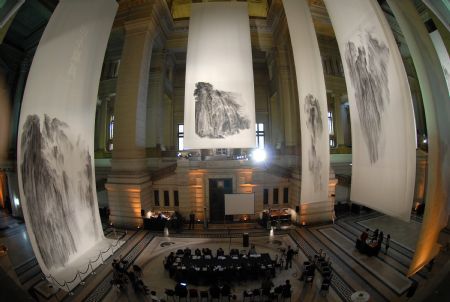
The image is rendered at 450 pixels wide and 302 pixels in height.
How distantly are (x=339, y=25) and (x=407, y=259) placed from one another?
35.9 ft

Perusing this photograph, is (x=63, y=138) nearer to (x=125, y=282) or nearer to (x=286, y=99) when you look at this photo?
(x=125, y=282)

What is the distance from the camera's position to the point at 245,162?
1555 cm

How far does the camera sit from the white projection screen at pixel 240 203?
14344 mm

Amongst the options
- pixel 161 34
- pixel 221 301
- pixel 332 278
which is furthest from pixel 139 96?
pixel 332 278

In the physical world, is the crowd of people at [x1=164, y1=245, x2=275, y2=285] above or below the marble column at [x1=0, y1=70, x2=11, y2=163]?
below

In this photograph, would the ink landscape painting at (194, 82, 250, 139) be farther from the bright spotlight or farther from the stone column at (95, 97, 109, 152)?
the stone column at (95, 97, 109, 152)

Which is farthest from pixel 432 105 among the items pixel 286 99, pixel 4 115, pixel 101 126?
pixel 101 126

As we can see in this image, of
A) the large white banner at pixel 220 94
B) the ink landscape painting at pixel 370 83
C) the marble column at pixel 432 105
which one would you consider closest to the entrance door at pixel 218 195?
the large white banner at pixel 220 94

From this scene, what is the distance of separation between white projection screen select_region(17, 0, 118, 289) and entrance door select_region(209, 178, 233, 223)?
30.2ft

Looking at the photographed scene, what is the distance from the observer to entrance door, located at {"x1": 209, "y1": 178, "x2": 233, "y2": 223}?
623 inches

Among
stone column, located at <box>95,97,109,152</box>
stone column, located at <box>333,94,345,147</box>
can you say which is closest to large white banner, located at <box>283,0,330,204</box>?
stone column, located at <box>333,94,345,147</box>

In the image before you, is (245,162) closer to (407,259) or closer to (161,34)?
(407,259)

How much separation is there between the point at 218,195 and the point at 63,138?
11.2 m

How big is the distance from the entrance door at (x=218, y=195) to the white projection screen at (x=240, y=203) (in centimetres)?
150
